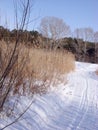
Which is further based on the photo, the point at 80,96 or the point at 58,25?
the point at 58,25

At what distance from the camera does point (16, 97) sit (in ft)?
20.0

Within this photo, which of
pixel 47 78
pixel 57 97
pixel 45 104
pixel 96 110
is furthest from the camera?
pixel 47 78

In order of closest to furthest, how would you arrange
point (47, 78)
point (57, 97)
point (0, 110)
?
point (0, 110)
point (57, 97)
point (47, 78)

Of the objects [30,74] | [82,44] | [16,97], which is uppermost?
[82,44]

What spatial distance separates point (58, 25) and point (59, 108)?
4202cm

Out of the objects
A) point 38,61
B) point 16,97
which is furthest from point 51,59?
point 16,97

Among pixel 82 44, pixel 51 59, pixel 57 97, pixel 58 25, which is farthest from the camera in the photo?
pixel 82 44

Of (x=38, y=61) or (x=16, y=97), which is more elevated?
(x=38, y=61)

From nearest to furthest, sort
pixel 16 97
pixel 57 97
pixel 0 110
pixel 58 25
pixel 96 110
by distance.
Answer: pixel 0 110 → pixel 16 97 → pixel 96 110 → pixel 57 97 → pixel 58 25

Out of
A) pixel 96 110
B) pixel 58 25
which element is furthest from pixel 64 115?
pixel 58 25

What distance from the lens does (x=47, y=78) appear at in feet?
28.4

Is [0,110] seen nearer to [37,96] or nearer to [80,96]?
[37,96]

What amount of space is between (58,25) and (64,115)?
42.6m

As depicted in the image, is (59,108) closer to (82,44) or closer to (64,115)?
(64,115)
